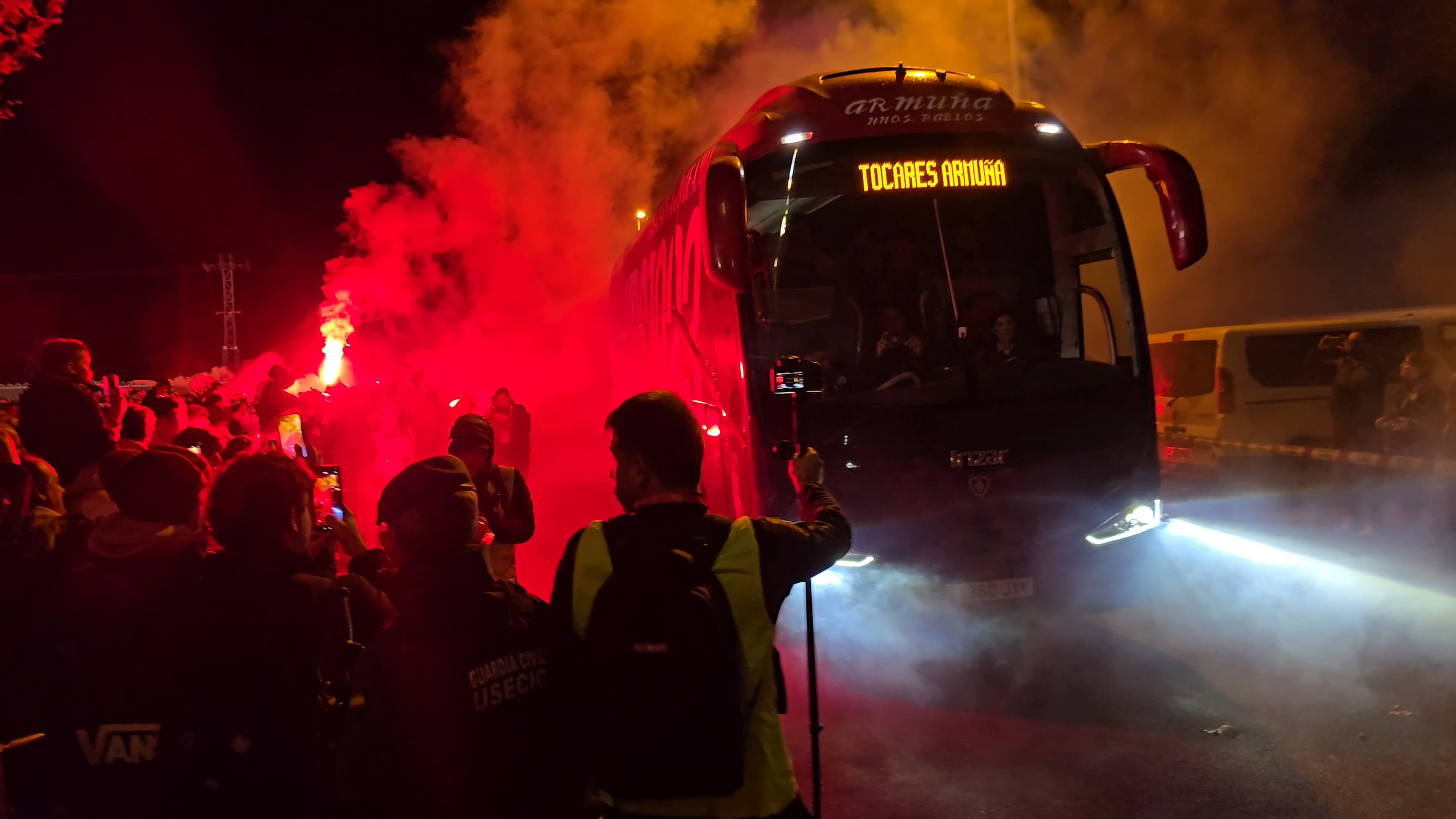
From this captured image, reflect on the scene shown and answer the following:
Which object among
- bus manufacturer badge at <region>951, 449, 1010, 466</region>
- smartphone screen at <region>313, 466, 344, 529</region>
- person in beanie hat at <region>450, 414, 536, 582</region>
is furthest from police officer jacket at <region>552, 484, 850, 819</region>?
bus manufacturer badge at <region>951, 449, 1010, 466</region>

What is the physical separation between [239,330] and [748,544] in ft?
150

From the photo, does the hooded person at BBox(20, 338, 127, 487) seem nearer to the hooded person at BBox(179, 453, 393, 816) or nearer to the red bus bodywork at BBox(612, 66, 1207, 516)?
the hooded person at BBox(179, 453, 393, 816)

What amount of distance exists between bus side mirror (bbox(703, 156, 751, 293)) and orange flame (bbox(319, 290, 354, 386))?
47.9 feet

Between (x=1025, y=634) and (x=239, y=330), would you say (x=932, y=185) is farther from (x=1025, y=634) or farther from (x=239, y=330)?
(x=239, y=330)

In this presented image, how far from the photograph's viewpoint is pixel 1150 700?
197 inches

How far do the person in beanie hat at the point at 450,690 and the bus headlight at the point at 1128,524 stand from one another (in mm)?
4143

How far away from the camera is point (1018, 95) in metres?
15.8

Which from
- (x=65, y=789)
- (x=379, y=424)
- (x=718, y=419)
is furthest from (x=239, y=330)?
(x=65, y=789)

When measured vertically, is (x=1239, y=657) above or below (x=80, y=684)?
below

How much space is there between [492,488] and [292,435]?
332cm

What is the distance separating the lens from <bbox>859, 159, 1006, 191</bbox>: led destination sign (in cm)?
567

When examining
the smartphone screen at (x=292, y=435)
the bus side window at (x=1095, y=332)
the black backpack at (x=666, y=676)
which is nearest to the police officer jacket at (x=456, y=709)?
the black backpack at (x=666, y=676)

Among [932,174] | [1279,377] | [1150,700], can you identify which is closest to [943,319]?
[932,174]

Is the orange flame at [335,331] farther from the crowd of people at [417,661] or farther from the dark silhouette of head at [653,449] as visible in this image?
the dark silhouette of head at [653,449]
